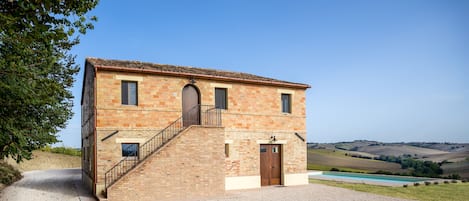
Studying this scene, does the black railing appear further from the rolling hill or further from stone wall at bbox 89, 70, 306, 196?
the rolling hill

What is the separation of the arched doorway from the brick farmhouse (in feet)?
0.17

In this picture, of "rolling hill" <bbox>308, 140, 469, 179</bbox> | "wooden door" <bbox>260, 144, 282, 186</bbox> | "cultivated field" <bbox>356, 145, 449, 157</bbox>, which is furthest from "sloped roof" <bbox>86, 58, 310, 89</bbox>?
"cultivated field" <bbox>356, 145, 449, 157</bbox>

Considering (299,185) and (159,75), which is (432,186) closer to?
(299,185)

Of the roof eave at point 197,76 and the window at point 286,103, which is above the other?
the roof eave at point 197,76

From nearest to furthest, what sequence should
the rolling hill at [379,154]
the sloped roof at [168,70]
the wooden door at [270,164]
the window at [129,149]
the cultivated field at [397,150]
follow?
the window at [129,149], the sloped roof at [168,70], the wooden door at [270,164], the rolling hill at [379,154], the cultivated field at [397,150]

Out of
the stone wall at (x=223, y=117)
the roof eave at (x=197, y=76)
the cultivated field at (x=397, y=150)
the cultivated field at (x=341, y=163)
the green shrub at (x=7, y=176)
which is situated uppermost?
the roof eave at (x=197, y=76)

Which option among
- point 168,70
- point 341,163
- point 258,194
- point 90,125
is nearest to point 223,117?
point 168,70

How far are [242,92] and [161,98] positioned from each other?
4.51 m

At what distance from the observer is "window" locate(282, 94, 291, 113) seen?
20.0 m

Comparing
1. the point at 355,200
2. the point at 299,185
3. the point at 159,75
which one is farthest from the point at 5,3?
the point at 299,185

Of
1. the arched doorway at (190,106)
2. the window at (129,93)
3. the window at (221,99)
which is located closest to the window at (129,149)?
the window at (129,93)

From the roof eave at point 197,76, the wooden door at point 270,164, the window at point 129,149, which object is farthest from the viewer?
the wooden door at point 270,164

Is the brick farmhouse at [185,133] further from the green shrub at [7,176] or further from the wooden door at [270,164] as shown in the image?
the green shrub at [7,176]

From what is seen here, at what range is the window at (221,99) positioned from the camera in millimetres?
17953
